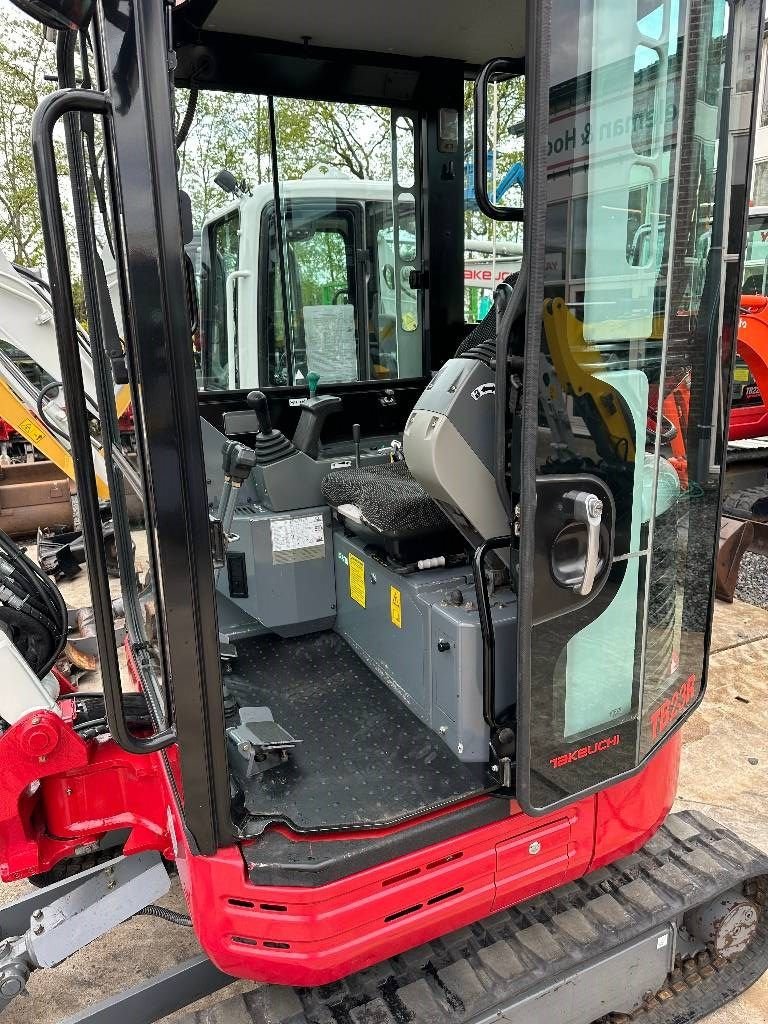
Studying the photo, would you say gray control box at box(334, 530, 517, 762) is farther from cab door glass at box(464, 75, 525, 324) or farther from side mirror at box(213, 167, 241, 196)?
side mirror at box(213, 167, 241, 196)

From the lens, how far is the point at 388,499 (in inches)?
96.3

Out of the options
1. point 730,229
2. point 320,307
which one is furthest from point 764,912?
point 320,307

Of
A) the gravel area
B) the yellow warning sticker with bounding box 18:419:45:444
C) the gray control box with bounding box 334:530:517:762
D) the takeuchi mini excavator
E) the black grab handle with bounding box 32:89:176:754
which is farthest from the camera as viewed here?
the gravel area

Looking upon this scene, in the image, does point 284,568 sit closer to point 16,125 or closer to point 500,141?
point 500,141

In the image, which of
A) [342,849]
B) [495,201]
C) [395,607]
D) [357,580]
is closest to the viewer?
[342,849]

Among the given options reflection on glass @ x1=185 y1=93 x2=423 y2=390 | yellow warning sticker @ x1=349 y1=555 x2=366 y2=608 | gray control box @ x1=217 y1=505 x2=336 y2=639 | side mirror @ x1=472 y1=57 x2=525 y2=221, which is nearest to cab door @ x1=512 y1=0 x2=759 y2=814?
side mirror @ x1=472 y1=57 x2=525 y2=221

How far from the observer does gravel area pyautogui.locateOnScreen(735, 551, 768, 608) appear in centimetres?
538

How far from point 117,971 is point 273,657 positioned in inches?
43.8

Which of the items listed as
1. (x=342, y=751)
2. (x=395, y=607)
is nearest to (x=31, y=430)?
(x=395, y=607)

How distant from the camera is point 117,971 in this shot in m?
2.51

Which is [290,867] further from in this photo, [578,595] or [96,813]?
[96,813]

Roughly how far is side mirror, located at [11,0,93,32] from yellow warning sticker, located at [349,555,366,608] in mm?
1691

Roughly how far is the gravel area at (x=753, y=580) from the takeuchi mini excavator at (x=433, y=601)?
131 inches

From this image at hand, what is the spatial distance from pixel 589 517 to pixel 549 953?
3.93 ft
